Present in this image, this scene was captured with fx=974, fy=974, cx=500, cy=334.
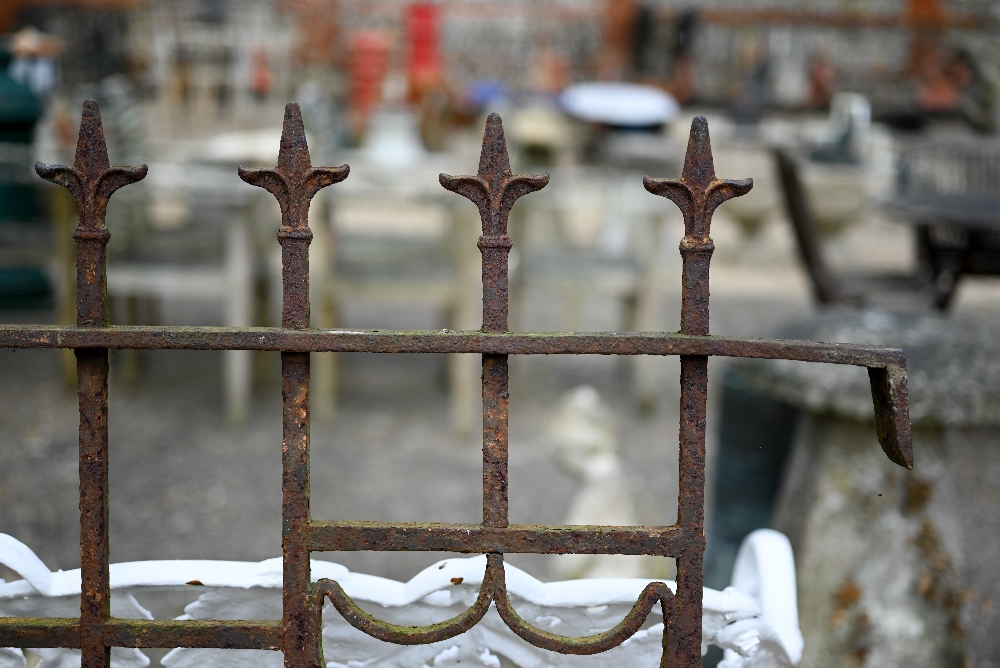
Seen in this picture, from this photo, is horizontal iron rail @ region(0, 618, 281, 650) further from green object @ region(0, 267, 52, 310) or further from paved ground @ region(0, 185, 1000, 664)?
green object @ region(0, 267, 52, 310)

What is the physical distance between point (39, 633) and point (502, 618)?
0.50 metres

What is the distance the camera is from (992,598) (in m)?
2.75

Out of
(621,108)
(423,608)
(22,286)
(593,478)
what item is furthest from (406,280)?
(621,108)

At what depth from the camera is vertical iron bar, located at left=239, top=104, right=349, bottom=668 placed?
3.30 feet

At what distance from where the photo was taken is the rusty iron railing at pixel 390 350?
1.01 meters

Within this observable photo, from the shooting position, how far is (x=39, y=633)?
41.5 inches

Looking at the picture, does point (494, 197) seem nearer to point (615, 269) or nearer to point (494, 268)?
point (494, 268)

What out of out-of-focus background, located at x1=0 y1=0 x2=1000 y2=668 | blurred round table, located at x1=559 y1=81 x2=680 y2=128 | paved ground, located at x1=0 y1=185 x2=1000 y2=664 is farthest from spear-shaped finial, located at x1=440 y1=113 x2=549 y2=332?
blurred round table, located at x1=559 y1=81 x2=680 y2=128

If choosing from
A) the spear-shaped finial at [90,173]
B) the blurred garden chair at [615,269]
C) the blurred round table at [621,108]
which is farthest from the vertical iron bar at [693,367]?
the blurred round table at [621,108]

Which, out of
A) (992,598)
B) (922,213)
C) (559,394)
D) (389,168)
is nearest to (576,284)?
(559,394)

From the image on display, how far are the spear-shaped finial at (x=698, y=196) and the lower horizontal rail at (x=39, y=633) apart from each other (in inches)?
29.8

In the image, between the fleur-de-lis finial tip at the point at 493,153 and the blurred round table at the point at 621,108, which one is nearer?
the fleur-de-lis finial tip at the point at 493,153

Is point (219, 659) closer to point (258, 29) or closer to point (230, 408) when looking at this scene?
point (230, 408)

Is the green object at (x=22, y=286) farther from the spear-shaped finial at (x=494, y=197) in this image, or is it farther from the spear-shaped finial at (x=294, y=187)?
the spear-shaped finial at (x=494, y=197)
